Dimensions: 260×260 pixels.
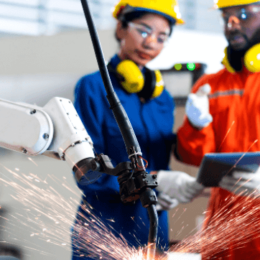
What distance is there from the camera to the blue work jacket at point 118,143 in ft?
4.83

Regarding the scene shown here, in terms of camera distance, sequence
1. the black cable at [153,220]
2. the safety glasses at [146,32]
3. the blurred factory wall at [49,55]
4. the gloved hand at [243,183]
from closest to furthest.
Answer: the black cable at [153,220]
the gloved hand at [243,183]
the safety glasses at [146,32]
the blurred factory wall at [49,55]

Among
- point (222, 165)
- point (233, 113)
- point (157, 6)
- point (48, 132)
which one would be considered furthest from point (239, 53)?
point (48, 132)

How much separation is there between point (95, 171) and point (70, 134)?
0.10 metres

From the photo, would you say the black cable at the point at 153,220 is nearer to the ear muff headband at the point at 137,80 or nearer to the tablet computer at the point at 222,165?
the tablet computer at the point at 222,165

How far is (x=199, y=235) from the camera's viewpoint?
152 centimetres

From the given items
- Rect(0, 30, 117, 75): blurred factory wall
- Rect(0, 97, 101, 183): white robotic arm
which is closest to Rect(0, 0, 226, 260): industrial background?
Rect(0, 30, 117, 75): blurred factory wall

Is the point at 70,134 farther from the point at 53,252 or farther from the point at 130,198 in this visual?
the point at 53,252

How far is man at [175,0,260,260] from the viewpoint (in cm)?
149

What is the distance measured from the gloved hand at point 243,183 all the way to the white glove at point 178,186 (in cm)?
15

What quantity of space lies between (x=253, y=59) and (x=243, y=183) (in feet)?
2.03

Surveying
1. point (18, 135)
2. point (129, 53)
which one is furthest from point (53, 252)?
point (18, 135)

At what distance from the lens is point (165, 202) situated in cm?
162

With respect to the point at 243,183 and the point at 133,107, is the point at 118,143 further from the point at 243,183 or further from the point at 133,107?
the point at 243,183

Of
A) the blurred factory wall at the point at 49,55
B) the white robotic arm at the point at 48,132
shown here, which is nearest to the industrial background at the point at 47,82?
the blurred factory wall at the point at 49,55
